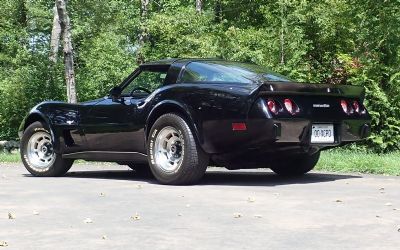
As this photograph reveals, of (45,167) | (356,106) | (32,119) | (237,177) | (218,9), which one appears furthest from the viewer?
(218,9)

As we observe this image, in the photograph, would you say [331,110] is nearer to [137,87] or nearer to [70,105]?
[137,87]

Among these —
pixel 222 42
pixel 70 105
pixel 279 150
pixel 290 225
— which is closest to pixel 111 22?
pixel 222 42

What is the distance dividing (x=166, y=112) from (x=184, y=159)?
0.73 meters

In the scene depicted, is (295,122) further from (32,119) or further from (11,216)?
(32,119)

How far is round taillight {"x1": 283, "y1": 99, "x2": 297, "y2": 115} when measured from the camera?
23.4ft

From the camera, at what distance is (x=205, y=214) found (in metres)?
5.27

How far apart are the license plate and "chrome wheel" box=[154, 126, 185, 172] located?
4.97 feet

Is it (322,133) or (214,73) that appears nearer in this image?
(322,133)

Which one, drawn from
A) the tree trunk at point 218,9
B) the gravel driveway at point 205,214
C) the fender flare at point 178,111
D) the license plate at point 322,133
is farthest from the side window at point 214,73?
the tree trunk at point 218,9

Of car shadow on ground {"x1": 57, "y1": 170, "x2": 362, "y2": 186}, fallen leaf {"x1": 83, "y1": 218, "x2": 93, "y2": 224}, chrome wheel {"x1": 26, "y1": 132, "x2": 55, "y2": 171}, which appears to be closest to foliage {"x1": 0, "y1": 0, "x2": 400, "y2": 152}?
car shadow on ground {"x1": 57, "y1": 170, "x2": 362, "y2": 186}

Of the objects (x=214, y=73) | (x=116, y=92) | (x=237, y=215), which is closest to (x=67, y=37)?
(x=116, y=92)

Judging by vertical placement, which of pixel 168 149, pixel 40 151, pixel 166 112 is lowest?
pixel 40 151

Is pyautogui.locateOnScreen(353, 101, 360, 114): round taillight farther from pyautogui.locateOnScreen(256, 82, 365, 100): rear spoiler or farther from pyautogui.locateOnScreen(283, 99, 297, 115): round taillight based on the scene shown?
pyautogui.locateOnScreen(283, 99, 297, 115): round taillight

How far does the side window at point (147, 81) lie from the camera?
27.1 ft
